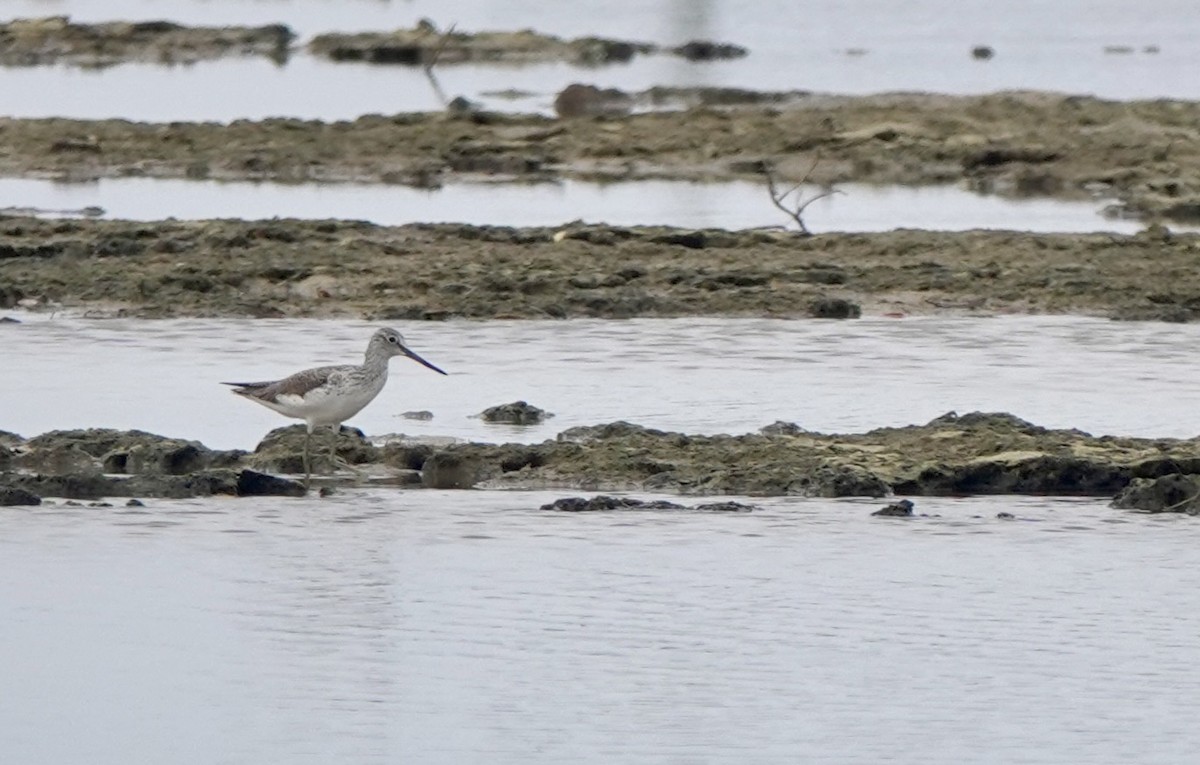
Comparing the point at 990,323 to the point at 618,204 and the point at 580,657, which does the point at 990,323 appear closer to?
the point at 618,204

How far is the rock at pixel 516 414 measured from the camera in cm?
1409

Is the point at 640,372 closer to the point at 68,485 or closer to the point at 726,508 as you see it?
the point at 726,508

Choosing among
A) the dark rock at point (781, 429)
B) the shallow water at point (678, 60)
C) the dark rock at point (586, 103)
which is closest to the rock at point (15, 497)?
the dark rock at point (781, 429)

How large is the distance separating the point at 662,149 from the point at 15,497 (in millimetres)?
18187

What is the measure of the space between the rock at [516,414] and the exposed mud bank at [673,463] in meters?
0.91

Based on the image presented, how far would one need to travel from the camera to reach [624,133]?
1190 inches

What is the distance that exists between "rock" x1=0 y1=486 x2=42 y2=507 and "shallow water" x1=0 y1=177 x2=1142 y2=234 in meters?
11.5

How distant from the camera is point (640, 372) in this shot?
16047 mm

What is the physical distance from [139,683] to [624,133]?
2165cm

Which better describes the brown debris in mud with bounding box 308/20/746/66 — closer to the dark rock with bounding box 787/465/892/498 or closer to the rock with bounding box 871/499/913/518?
the dark rock with bounding box 787/465/892/498

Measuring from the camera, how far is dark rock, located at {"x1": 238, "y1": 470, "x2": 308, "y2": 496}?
39.7 ft

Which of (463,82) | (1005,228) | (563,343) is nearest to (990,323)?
(563,343)

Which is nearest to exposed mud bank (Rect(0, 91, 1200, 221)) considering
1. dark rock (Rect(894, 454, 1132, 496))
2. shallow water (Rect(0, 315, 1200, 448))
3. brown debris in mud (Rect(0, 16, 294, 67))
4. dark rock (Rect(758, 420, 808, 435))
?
shallow water (Rect(0, 315, 1200, 448))

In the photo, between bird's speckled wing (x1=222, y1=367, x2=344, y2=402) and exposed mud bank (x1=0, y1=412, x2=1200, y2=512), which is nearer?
exposed mud bank (x1=0, y1=412, x2=1200, y2=512)
